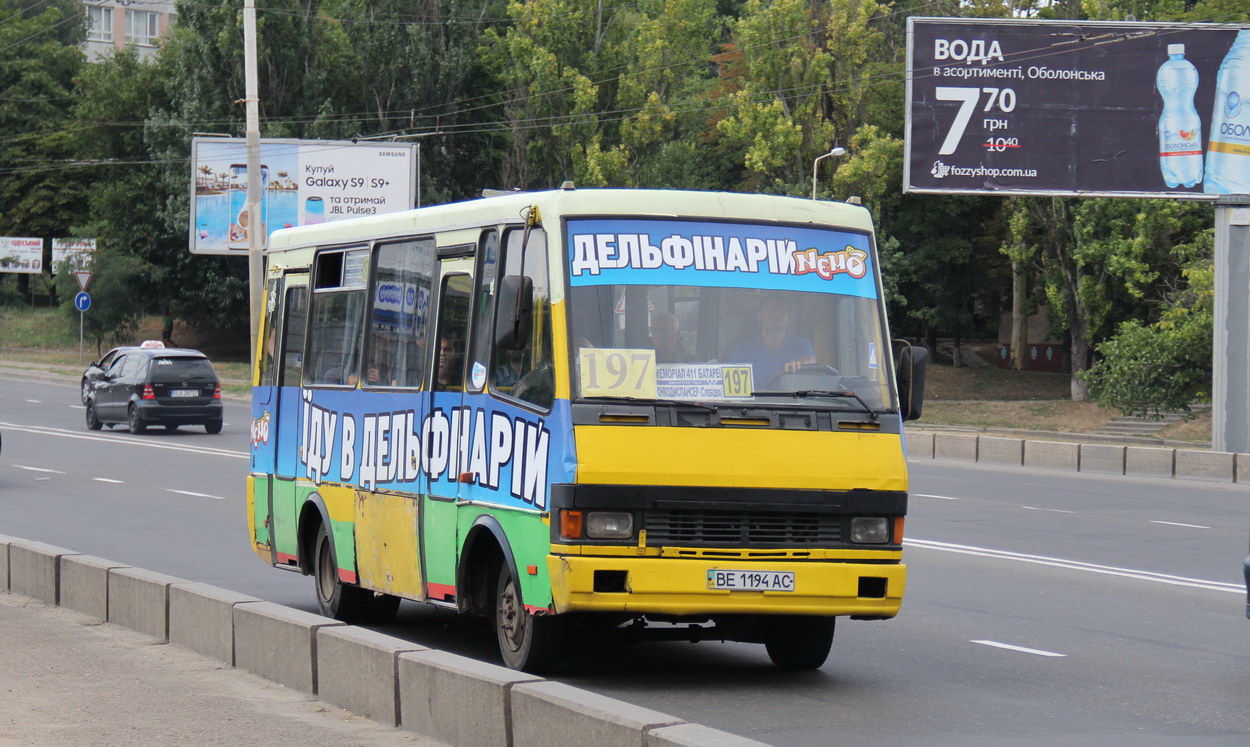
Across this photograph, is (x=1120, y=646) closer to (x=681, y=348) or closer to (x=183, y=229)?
(x=681, y=348)

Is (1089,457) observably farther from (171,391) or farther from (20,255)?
(20,255)

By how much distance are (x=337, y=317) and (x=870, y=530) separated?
438 centimetres

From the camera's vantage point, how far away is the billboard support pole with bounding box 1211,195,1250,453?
28.5 metres

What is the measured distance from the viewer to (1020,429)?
4331cm

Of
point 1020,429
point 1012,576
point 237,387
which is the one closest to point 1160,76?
point 1020,429

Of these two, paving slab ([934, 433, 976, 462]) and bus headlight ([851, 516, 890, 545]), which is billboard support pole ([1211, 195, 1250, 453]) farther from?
bus headlight ([851, 516, 890, 545])

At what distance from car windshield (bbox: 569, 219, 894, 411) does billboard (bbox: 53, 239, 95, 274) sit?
6109cm

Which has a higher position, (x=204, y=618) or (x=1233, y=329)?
(x=1233, y=329)

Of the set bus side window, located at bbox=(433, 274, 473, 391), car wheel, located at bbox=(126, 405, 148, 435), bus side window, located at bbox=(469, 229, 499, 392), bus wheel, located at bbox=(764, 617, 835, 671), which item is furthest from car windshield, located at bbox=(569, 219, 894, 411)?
car wheel, located at bbox=(126, 405, 148, 435)

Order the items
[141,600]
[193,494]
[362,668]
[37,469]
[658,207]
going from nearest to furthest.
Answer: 1. [362,668]
2. [658,207]
3. [141,600]
4. [193,494]
5. [37,469]

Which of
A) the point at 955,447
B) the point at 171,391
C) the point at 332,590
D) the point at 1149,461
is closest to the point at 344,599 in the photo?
the point at 332,590

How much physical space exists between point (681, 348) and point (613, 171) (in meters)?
54.5

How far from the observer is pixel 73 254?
6844 cm

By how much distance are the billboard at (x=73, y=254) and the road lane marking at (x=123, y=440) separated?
32358 millimetres
